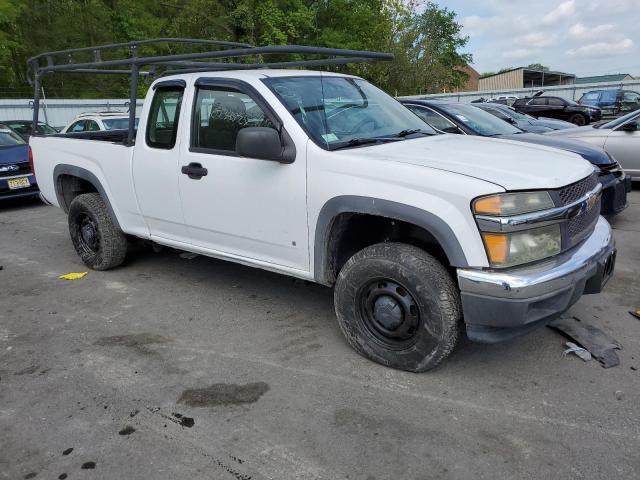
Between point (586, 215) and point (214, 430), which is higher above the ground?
point (586, 215)

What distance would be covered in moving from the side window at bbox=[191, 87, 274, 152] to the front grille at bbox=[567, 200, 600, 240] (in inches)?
81.7

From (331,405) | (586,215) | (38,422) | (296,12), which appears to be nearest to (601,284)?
(586,215)

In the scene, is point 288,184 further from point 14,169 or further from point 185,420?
point 14,169

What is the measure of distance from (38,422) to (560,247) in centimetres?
310

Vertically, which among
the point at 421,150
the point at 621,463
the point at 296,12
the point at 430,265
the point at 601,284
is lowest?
the point at 621,463

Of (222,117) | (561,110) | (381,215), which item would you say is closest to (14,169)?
(222,117)

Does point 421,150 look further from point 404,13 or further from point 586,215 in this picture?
point 404,13

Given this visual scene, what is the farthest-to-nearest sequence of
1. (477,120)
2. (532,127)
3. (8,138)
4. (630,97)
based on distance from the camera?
(630,97), (532,127), (8,138), (477,120)

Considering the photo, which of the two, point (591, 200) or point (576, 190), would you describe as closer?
point (576, 190)

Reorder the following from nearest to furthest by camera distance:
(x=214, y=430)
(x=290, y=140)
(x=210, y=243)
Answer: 1. (x=214, y=430)
2. (x=290, y=140)
3. (x=210, y=243)

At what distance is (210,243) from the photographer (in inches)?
170

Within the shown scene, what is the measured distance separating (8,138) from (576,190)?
→ 33.4 ft

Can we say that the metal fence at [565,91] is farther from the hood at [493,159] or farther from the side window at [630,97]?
the hood at [493,159]

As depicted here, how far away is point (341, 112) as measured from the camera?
3.91 meters
